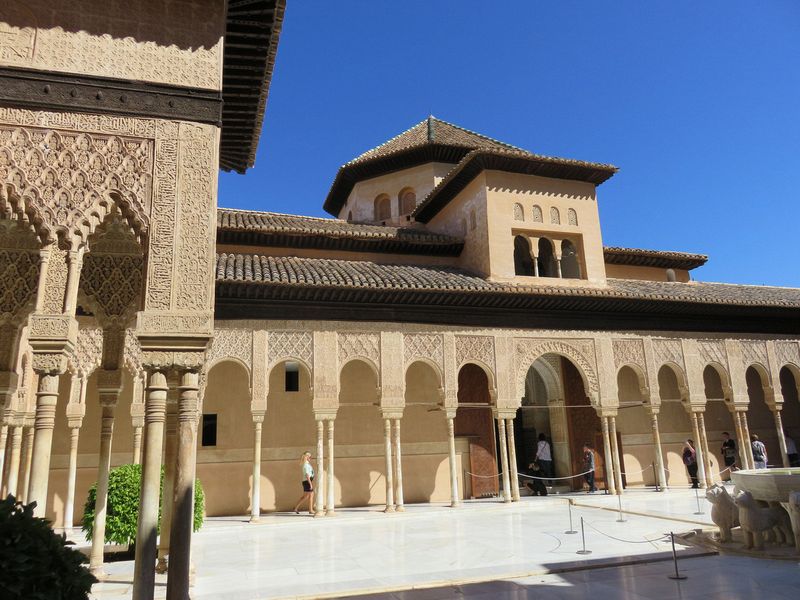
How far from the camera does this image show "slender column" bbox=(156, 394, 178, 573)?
19.4ft

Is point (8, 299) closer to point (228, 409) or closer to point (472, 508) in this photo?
point (228, 409)

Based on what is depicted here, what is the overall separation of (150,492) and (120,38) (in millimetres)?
4188

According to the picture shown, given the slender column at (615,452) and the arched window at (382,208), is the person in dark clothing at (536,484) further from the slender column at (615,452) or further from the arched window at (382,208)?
the arched window at (382,208)

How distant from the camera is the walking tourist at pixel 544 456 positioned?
15562 millimetres

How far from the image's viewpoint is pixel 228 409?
13852 mm

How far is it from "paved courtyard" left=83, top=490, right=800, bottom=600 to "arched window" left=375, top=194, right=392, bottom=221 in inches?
438

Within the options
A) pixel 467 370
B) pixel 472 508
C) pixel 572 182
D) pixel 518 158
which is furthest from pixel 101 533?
pixel 572 182

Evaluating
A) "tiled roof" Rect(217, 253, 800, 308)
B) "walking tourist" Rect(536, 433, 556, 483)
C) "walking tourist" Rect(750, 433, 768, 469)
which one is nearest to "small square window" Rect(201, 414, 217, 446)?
"tiled roof" Rect(217, 253, 800, 308)

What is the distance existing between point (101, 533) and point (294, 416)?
7878 millimetres

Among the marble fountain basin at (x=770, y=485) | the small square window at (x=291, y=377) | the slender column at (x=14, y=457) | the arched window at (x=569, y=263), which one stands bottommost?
the marble fountain basin at (x=770, y=485)

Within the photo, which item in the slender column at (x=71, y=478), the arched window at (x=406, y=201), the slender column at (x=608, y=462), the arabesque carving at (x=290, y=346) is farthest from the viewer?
the arched window at (x=406, y=201)

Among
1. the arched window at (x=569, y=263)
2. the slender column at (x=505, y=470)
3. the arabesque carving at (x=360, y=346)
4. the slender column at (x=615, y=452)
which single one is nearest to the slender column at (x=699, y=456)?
the slender column at (x=615, y=452)

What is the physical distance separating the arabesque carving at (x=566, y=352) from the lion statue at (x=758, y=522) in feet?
24.8

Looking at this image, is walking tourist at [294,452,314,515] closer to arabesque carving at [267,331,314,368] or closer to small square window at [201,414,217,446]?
arabesque carving at [267,331,314,368]
